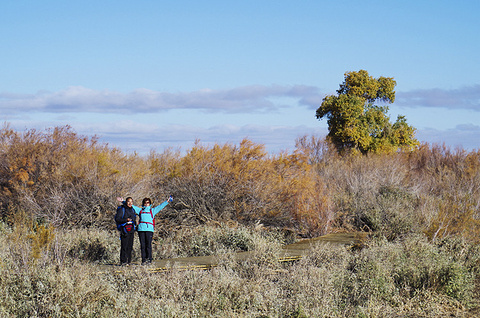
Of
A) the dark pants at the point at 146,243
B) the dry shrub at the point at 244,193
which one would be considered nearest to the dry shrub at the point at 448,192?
the dry shrub at the point at 244,193

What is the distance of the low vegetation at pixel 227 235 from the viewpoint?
7926 millimetres

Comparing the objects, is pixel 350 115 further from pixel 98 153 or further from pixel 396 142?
pixel 98 153

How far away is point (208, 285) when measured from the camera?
827 cm

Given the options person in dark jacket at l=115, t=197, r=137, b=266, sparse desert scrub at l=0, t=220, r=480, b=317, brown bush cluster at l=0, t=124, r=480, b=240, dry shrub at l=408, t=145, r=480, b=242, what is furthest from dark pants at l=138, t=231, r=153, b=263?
dry shrub at l=408, t=145, r=480, b=242

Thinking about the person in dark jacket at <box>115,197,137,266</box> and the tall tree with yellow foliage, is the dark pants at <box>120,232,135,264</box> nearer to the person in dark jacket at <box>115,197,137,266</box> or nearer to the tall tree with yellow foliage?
the person in dark jacket at <box>115,197,137,266</box>

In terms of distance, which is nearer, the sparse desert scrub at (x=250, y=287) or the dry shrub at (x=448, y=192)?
the sparse desert scrub at (x=250, y=287)

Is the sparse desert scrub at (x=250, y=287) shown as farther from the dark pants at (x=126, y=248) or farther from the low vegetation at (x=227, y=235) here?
the dark pants at (x=126, y=248)

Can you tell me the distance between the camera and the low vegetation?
7926mm

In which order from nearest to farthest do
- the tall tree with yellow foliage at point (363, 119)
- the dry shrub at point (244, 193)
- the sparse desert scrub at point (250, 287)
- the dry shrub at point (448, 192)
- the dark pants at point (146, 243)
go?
1. the sparse desert scrub at point (250, 287)
2. the dark pants at point (146, 243)
3. the dry shrub at point (448, 192)
4. the dry shrub at point (244, 193)
5. the tall tree with yellow foliage at point (363, 119)

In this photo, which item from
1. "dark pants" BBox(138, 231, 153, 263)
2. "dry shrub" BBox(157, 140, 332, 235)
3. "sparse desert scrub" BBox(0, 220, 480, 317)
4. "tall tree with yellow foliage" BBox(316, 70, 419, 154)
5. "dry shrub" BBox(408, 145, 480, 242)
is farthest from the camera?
"tall tree with yellow foliage" BBox(316, 70, 419, 154)

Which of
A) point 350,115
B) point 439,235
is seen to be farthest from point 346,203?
point 350,115

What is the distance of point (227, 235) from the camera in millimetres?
13453

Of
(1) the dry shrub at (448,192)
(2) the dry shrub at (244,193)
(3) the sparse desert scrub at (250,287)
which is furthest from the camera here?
(2) the dry shrub at (244,193)

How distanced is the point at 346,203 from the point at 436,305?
8568mm
